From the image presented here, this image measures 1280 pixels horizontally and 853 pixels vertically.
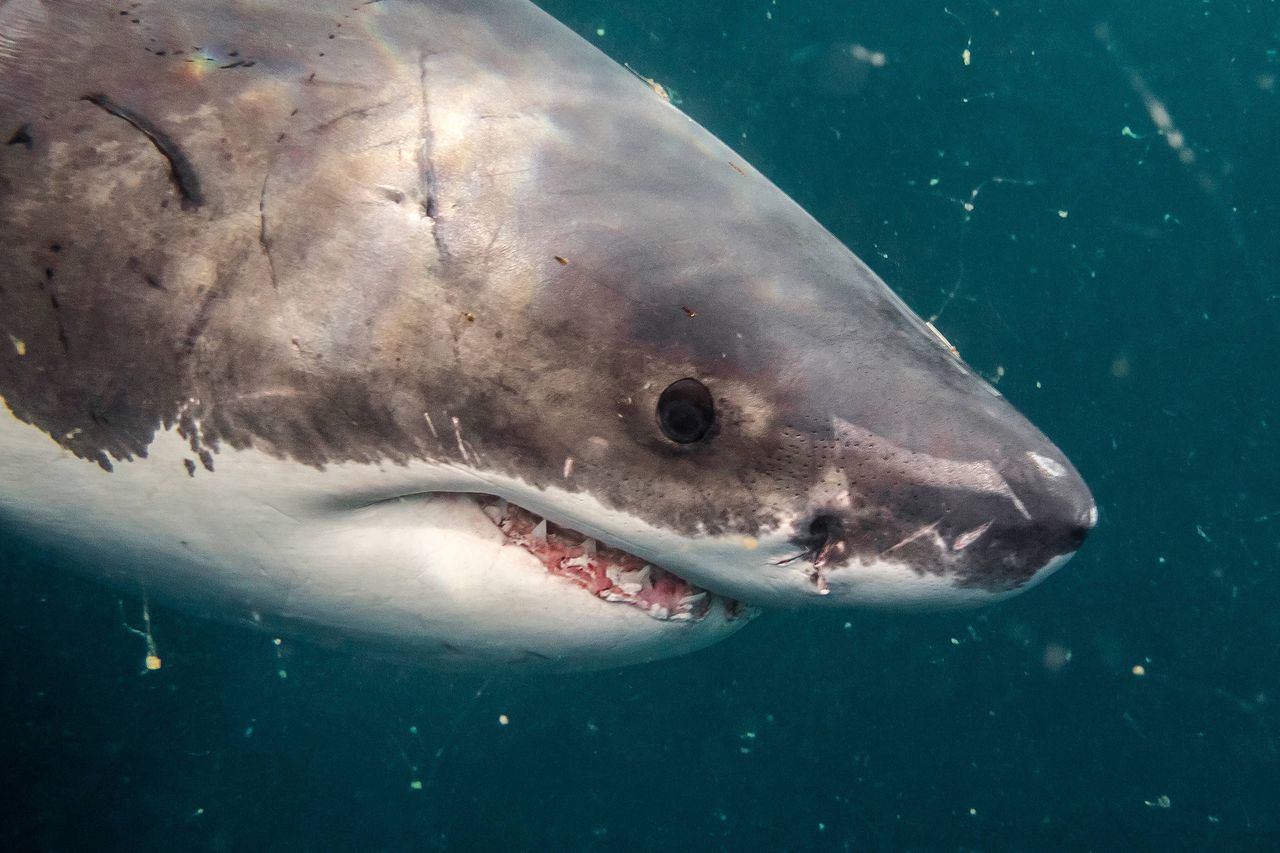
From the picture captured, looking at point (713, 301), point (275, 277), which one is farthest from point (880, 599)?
point (275, 277)

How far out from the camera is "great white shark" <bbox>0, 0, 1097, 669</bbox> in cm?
186

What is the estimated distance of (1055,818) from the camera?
8.74 m

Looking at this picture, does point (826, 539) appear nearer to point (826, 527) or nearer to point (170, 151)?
point (826, 527)

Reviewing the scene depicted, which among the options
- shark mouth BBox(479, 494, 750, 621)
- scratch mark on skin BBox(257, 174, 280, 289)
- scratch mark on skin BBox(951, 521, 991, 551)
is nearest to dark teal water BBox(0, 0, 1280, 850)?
shark mouth BBox(479, 494, 750, 621)

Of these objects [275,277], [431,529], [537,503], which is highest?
[275,277]

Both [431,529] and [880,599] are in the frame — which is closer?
[880,599]

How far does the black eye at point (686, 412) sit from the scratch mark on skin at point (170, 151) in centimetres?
107

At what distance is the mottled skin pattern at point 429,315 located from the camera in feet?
6.07

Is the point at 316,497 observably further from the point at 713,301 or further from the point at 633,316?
the point at 713,301

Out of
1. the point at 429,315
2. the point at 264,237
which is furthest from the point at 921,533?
the point at 264,237

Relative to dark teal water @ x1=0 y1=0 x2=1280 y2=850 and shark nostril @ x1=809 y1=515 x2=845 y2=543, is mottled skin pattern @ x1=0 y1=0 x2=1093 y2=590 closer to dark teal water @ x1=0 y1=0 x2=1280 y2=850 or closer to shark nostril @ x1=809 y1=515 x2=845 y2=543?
shark nostril @ x1=809 y1=515 x2=845 y2=543

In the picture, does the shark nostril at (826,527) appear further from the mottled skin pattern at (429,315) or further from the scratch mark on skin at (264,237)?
the scratch mark on skin at (264,237)

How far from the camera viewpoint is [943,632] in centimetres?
823

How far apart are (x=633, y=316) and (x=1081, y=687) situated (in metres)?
8.52
